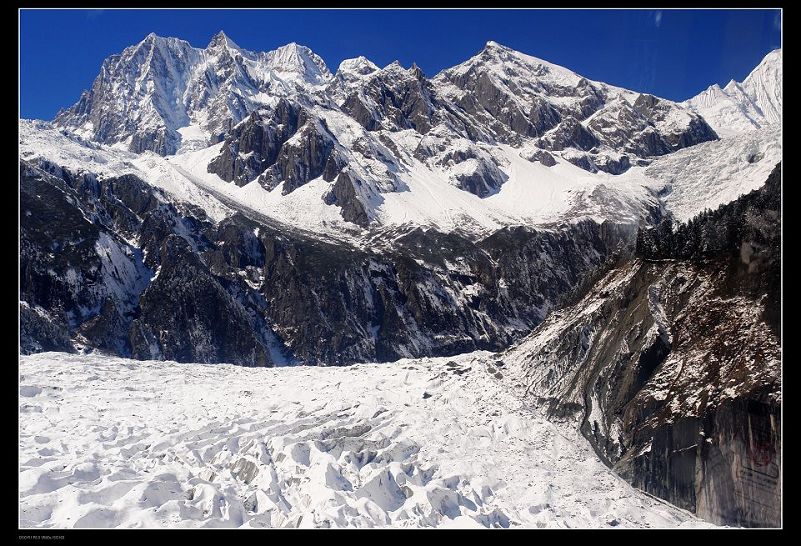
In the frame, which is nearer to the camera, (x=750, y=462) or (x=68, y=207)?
(x=750, y=462)

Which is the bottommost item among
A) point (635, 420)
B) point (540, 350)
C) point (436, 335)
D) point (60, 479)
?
point (60, 479)

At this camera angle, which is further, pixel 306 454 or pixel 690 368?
pixel 690 368

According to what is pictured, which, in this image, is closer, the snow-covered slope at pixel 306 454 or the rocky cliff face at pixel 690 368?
the snow-covered slope at pixel 306 454

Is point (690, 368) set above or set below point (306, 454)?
above

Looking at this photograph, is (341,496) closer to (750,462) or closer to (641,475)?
(641,475)

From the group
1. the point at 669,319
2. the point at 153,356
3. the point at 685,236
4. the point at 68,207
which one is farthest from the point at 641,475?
the point at 68,207
